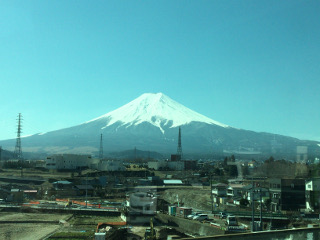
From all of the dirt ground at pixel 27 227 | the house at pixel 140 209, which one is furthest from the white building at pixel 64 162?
the house at pixel 140 209

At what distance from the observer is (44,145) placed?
166 ft

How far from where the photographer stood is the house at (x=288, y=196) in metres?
10.2

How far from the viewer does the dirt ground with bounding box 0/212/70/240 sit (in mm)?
8539

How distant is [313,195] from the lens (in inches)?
388

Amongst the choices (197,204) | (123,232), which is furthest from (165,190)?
(123,232)

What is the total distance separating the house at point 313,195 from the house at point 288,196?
174 mm

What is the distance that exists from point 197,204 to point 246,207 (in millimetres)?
2015

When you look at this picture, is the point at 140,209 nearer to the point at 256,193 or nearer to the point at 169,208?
the point at 169,208

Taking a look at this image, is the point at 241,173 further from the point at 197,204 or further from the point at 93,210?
the point at 93,210

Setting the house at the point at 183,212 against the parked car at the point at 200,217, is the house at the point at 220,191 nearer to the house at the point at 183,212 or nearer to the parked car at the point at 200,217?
the house at the point at 183,212

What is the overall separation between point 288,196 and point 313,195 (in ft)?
2.50

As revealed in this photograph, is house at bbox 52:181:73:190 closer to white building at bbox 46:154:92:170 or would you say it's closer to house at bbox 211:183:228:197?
house at bbox 211:183:228:197

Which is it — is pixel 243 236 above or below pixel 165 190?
above

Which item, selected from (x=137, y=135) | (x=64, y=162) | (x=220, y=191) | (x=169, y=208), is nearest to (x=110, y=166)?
(x=64, y=162)
